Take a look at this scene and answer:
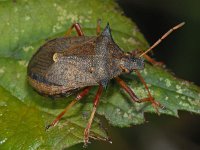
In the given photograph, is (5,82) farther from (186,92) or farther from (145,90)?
(186,92)

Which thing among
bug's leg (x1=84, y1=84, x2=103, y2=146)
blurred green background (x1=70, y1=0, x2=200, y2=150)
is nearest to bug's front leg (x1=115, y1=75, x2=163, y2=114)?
bug's leg (x1=84, y1=84, x2=103, y2=146)

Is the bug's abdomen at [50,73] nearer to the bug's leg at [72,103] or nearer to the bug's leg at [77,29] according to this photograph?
the bug's leg at [72,103]

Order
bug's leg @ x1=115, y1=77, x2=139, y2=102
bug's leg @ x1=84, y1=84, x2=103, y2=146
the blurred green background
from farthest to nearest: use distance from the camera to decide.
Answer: the blurred green background
bug's leg @ x1=115, y1=77, x2=139, y2=102
bug's leg @ x1=84, y1=84, x2=103, y2=146

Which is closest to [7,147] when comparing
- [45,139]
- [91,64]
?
[45,139]

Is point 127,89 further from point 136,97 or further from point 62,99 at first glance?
point 62,99

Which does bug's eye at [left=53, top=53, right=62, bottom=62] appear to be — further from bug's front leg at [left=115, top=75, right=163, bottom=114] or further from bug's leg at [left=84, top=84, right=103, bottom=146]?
bug's front leg at [left=115, top=75, right=163, bottom=114]
